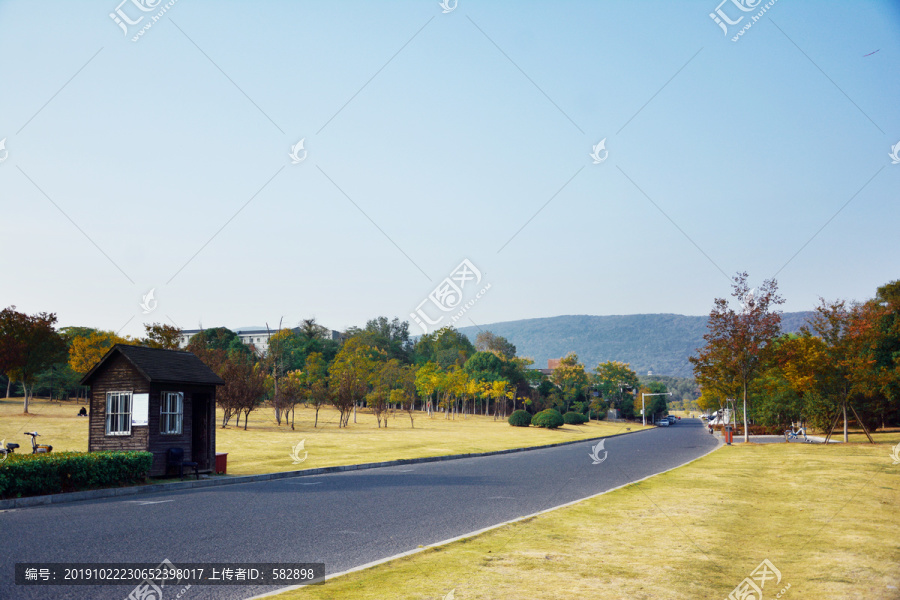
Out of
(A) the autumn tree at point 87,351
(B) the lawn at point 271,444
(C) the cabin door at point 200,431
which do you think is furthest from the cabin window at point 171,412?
(A) the autumn tree at point 87,351

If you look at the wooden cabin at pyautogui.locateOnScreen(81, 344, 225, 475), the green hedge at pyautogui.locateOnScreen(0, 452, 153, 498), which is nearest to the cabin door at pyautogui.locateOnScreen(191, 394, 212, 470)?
the wooden cabin at pyautogui.locateOnScreen(81, 344, 225, 475)

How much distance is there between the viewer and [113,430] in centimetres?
2014

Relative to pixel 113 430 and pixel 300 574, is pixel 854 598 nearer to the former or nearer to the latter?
pixel 300 574

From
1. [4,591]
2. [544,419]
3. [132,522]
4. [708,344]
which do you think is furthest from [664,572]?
[544,419]

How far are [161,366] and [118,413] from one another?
1.86 metres

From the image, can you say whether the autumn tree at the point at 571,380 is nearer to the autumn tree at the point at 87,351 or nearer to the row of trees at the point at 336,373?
the row of trees at the point at 336,373

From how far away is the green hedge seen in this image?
14188 millimetres

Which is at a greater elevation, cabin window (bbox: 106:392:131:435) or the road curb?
cabin window (bbox: 106:392:131:435)

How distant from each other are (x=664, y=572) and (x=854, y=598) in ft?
6.38

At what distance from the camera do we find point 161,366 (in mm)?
20625

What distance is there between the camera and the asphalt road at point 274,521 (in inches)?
338

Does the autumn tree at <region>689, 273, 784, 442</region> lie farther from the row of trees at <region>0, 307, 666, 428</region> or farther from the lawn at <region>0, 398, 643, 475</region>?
the row of trees at <region>0, 307, 666, 428</region>

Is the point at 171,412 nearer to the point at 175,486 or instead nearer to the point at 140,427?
the point at 140,427

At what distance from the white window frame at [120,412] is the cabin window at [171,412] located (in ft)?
3.09
